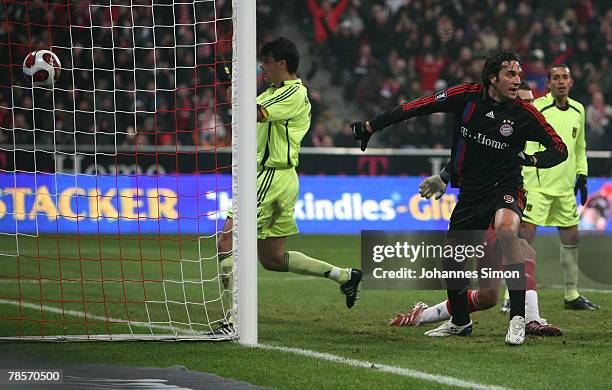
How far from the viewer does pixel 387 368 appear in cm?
664

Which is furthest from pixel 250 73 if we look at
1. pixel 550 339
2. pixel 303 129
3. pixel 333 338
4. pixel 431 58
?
pixel 431 58

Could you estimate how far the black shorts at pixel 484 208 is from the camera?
25.6 ft

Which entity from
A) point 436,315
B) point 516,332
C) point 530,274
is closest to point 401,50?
point 530,274

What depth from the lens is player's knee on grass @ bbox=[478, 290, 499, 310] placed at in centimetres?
823

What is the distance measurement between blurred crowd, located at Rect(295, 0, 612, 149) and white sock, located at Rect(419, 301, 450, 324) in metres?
13.7

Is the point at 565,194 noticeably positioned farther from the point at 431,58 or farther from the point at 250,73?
the point at 431,58

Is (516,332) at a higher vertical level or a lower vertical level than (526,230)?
lower

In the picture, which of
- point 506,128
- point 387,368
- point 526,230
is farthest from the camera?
point 526,230

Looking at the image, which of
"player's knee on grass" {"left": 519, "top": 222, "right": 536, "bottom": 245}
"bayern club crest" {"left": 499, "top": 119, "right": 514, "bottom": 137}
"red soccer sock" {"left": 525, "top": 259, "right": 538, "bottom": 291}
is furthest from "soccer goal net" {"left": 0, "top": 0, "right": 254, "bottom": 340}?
"player's knee on grass" {"left": 519, "top": 222, "right": 536, "bottom": 245}

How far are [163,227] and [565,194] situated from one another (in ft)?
27.1

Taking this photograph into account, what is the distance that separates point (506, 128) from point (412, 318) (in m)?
1.88

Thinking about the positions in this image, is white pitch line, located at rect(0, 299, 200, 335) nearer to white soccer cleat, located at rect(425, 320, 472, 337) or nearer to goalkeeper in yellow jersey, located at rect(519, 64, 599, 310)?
white soccer cleat, located at rect(425, 320, 472, 337)

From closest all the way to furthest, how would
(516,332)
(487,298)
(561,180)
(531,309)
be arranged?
(516,332)
(487,298)
(531,309)
(561,180)

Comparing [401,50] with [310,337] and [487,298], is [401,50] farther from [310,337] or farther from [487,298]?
[310,337]
